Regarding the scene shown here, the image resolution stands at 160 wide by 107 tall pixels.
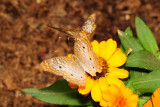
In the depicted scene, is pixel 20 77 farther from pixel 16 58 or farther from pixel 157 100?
pixel 157 100

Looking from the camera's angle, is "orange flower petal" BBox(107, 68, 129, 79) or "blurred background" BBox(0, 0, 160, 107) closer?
"orange flower petal" BBox(107, 68, 129, 79)

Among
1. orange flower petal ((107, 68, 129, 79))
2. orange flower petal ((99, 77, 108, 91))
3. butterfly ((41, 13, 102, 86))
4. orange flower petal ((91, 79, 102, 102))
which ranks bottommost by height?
orange flower petal ((91, 79, 102, 102))

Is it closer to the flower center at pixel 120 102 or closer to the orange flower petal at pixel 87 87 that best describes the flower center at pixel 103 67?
the orange flower petal at pixel 87 87

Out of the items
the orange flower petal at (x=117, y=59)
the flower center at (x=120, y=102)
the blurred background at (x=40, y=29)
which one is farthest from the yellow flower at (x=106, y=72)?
the blurred background at (x=40, y=29)

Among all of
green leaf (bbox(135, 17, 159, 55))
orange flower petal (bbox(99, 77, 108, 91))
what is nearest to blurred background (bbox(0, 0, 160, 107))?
green leaf (bbox(135, 17, 159, 55))

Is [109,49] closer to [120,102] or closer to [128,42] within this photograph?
[128,42]

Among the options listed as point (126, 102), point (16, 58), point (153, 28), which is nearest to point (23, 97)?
point (16, 58)

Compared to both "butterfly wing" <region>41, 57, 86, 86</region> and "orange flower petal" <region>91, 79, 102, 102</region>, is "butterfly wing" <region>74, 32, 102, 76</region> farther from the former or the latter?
"orange flower petal" <region>91, 79, 102, 102</region>
